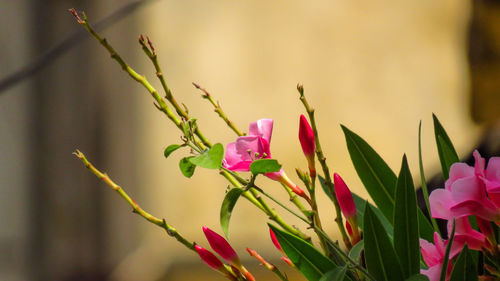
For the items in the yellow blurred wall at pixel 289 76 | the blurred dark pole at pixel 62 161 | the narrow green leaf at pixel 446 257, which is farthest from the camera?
the blurred dark pole at pixel 62 161

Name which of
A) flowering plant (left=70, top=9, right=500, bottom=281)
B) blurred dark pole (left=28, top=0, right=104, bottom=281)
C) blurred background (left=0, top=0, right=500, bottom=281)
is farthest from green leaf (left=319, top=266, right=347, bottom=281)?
blurred dark pole (left=28, top=0, right=104, bottom=281)

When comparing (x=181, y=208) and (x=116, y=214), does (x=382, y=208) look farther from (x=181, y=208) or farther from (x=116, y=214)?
(x=116, y=214)

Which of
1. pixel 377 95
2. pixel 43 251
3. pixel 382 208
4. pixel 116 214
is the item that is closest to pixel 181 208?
pixel 116 214

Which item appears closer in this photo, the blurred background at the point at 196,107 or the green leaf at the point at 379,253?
the green leaf at the point at 379,253

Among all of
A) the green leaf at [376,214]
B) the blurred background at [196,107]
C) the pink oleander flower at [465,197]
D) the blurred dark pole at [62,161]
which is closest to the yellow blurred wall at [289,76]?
the blurred background at [196,107]

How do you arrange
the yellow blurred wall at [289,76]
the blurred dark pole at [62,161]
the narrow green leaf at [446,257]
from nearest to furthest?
the narrow green leaf at [446,257] < the yellow blurred wall at [289,76] < the blurred dark pole at [62,161]

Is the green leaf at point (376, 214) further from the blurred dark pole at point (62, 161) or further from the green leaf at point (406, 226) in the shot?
the blurred dark pole at point (62, 161)

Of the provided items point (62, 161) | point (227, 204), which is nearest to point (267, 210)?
point (227, 204)
